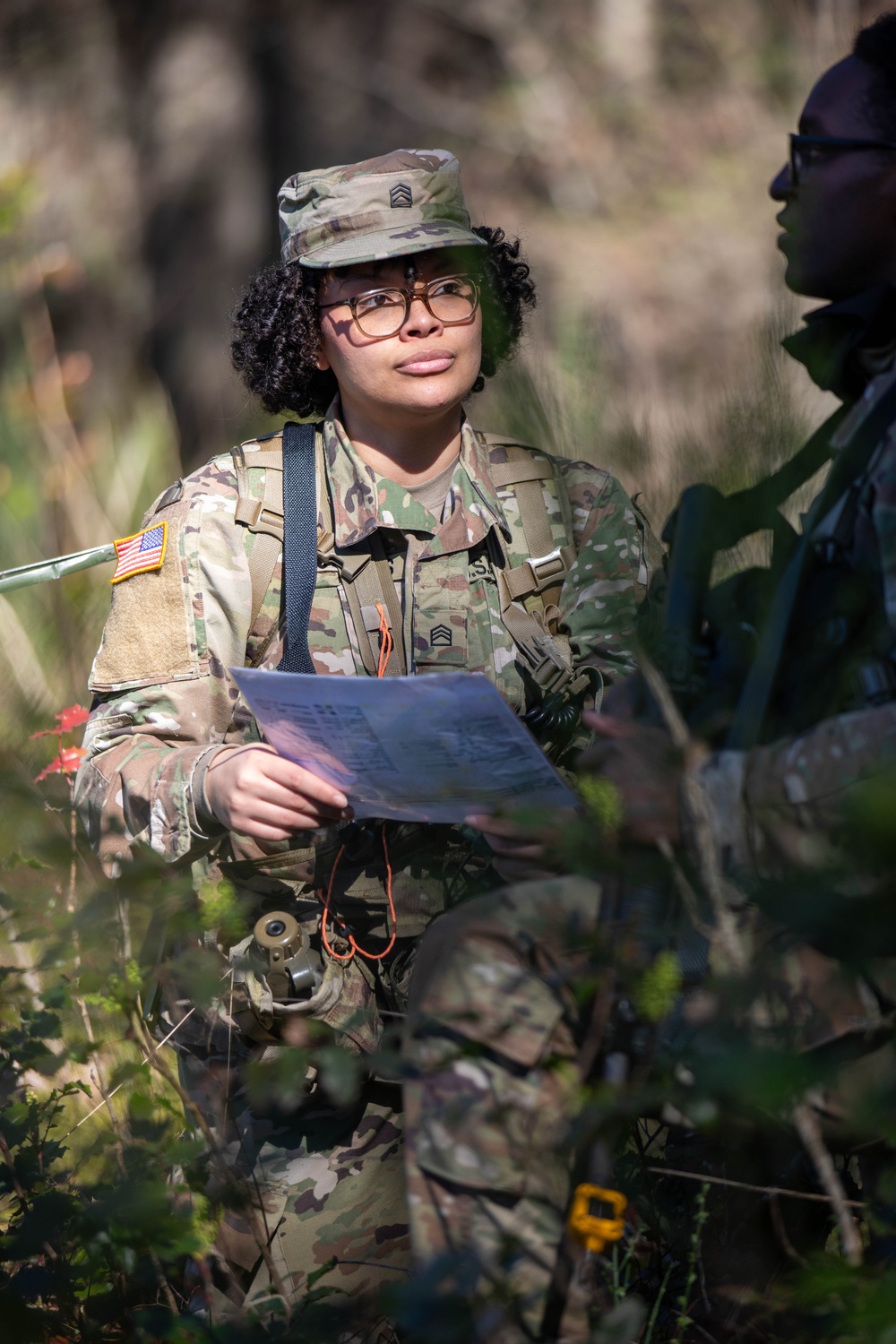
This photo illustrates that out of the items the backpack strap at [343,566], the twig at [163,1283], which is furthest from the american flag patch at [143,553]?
the twig at [163,1283]

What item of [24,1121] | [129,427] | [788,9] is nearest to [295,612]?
[24,1121]

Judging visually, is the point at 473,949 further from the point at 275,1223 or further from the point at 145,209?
the point at 145,209

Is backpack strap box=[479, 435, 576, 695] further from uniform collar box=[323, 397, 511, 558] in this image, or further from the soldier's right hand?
the soldier's right hand

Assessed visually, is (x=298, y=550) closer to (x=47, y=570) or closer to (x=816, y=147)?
(x=47, y=570)

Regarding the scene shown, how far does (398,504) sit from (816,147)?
3.64ft

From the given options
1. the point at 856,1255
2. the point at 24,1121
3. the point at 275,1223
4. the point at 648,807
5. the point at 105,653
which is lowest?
the point at 275,1223

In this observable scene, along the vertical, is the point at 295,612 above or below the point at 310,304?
below

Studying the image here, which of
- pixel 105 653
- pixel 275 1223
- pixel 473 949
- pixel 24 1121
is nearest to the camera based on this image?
pixel 473 949

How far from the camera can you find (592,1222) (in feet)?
3.94

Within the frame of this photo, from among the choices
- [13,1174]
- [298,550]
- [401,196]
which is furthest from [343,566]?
[13,1174]

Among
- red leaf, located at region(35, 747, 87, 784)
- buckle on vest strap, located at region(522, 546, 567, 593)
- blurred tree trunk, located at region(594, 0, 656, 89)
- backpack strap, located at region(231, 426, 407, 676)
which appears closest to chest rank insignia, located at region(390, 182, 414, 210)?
backpack strap, located at region(231, 426, 407, 676)

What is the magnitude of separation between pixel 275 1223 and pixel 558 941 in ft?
4.17

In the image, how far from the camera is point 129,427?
4.97 m

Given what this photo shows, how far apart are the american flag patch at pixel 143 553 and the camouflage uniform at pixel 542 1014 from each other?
51.0 inches
